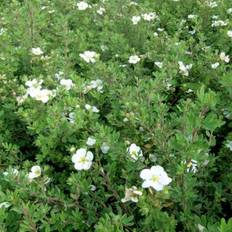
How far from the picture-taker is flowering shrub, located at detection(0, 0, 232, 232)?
213 centimetres

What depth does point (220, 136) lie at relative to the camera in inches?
113

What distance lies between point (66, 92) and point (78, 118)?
38 cm

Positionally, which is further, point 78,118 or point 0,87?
point 0,87

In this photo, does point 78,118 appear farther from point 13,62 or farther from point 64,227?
point 13,62

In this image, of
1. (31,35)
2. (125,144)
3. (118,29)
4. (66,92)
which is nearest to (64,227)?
(125,144)

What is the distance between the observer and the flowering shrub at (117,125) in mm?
2133

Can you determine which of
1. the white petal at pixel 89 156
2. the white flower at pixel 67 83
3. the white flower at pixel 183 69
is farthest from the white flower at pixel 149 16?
the white petal at pixel 89 156

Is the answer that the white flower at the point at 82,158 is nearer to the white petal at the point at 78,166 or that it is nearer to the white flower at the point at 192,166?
the white petal at the point at 78,166

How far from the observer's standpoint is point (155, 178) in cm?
207

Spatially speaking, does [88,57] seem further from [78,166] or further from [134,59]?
[78,166]

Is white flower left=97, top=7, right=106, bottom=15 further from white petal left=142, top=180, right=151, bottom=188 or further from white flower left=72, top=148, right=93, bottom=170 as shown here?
A: white petal left=142, top=180, right=151, bottom=188

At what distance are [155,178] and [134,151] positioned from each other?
323 millimetres

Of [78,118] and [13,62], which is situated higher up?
[78,118]

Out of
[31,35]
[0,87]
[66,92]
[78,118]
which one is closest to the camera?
[78,118]
